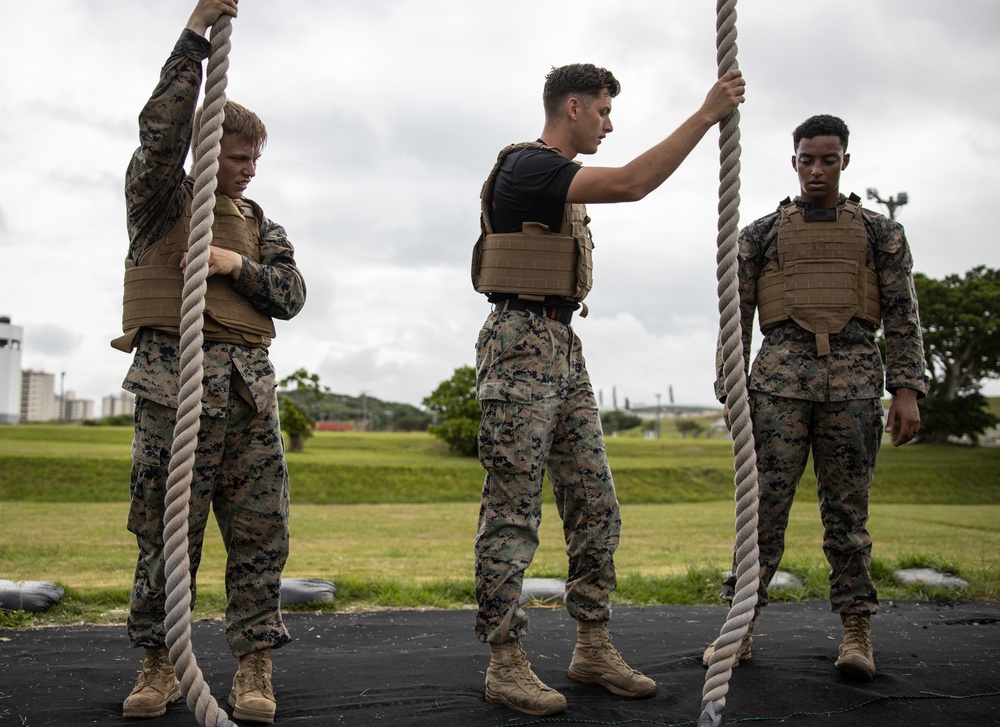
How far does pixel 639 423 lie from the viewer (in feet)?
249

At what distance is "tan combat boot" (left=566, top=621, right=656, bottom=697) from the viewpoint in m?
3.12

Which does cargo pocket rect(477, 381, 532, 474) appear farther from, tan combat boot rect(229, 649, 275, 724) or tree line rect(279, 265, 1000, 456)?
tree line rect(279, 265, 1000, 456)

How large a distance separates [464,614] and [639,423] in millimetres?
71759

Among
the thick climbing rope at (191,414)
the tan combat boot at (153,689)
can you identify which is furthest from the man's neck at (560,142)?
the tan combat boot at (153,689)

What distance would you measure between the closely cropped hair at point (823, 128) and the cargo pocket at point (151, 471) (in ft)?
9.29

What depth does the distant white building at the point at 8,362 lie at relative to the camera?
7725cm

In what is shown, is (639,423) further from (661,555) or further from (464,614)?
(464,614)

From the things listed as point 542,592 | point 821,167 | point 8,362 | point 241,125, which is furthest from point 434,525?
point 8,362

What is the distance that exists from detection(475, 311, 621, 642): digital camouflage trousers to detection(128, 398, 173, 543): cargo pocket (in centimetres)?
110

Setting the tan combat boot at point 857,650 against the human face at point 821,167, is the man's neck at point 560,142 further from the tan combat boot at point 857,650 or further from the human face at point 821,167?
the tan combat boot at point 857,650

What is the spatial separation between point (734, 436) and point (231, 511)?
5.81ft

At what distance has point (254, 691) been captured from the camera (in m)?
2.95

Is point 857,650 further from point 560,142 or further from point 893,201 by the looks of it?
point 893,201

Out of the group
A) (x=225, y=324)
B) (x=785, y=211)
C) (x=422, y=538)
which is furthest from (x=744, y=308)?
(x=422, y=538)
